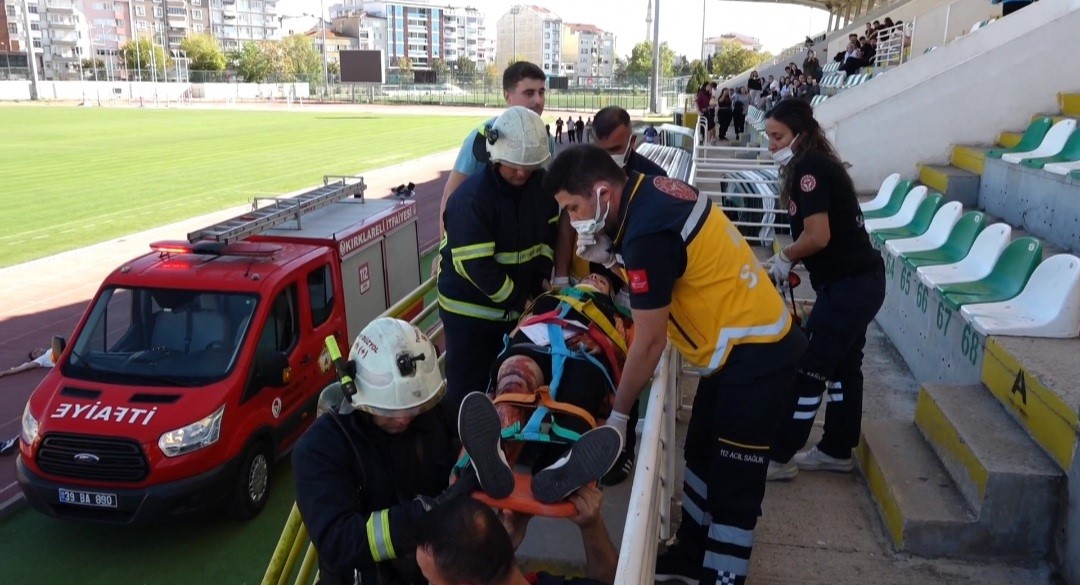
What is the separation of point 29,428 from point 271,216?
2.58m

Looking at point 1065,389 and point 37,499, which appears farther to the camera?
point 37,499

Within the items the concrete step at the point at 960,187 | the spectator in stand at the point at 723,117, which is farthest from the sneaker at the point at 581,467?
the spectator in stand at the point at 723,117

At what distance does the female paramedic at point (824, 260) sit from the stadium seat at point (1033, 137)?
4281mm

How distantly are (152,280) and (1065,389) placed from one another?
5.99m

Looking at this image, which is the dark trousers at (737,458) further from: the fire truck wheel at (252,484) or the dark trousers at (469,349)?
the fire truck wheel at (252,484)

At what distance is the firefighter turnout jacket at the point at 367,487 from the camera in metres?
2.66

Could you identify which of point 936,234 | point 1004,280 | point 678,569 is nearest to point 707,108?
point 936,234

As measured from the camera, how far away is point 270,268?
670 cm

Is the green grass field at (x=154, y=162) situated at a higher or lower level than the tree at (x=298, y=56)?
lower

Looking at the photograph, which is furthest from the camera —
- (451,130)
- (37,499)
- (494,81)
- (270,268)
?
(494,81)

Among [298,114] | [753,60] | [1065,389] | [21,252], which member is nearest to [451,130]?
[298,114]

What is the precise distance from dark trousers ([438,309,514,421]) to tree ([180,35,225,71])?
10736 centimetres

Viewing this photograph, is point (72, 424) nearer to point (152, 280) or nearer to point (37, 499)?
point (37, 499)

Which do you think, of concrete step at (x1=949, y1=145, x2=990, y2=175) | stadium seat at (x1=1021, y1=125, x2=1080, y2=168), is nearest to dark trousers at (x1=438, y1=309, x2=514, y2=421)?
stadium seat at (x1=1021, y1=125, x2=1080, y2=168)
